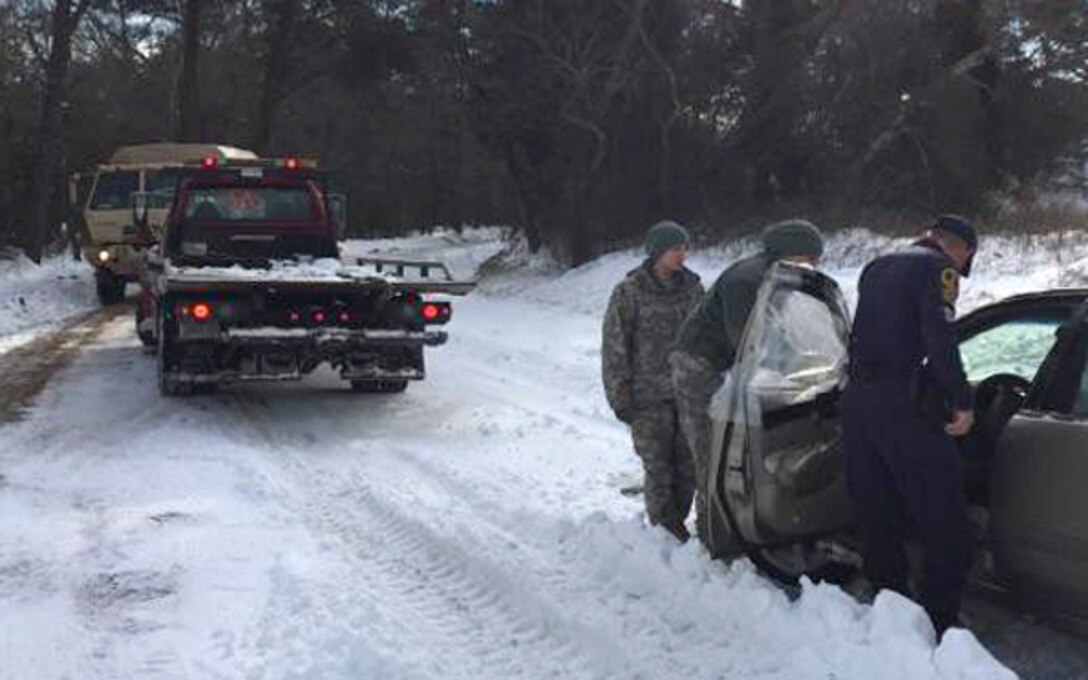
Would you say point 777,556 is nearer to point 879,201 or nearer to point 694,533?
point 694,533

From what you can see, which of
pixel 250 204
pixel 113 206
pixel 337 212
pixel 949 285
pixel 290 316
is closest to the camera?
pixel 949 285

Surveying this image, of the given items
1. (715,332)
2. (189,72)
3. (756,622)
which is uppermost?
(189,72)

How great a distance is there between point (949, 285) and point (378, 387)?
25.2 ft

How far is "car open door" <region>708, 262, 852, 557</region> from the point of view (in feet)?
16.4

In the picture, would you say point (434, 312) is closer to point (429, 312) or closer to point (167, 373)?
point (429, 312)

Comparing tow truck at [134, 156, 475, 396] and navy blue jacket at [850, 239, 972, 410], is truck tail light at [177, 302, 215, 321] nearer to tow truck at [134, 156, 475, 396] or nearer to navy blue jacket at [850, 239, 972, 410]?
tow truck at [134, 156, 475, 396]

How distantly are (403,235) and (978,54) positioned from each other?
155 ft

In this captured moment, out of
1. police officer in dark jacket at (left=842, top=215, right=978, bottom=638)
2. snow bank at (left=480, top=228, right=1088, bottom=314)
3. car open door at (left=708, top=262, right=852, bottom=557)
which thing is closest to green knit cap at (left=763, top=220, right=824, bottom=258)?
car open door at (left=708, top=262, right=852, bottom=557)

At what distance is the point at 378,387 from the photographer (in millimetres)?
11547

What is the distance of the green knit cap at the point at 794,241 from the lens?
210 inches

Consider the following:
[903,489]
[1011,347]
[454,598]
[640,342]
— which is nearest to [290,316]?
[640,342]

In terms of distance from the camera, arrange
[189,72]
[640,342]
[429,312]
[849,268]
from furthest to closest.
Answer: [189,72] < [849,268] < [429,312] < [640,342]

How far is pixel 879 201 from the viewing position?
81.7 feet

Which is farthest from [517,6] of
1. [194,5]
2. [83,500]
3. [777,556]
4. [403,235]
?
[403,235]
